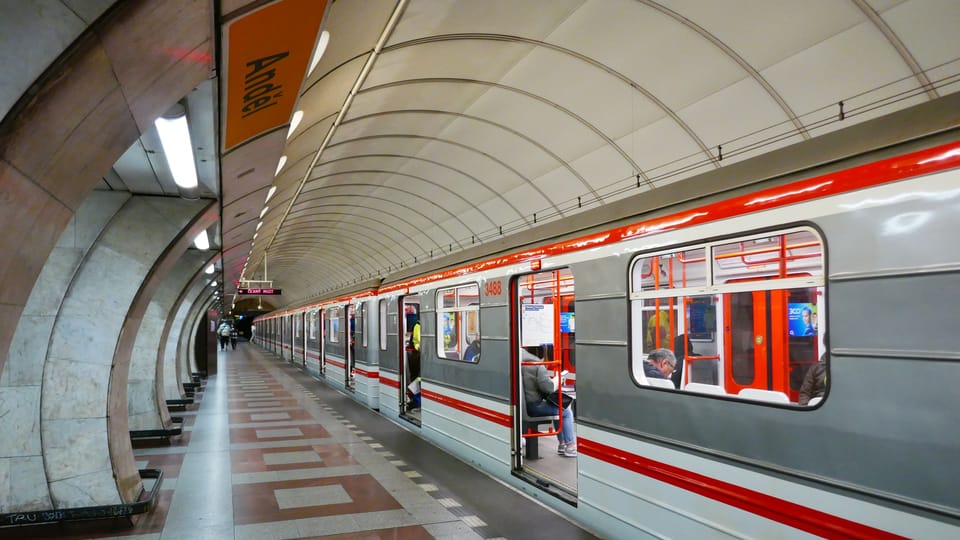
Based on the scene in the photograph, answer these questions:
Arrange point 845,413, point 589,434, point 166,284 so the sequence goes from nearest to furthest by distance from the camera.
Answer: point 845,413
point 589,434
point 166,284

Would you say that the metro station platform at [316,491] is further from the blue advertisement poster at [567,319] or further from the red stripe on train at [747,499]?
the blue advertisement poster at [567,319]

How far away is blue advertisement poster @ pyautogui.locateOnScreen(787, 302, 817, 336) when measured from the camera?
593cm

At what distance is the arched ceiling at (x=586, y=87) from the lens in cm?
667

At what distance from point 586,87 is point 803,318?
4.44m

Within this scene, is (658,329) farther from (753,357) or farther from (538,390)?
(538,390)

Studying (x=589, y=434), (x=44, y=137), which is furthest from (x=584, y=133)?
(x=44, y=137)

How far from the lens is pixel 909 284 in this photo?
301cm

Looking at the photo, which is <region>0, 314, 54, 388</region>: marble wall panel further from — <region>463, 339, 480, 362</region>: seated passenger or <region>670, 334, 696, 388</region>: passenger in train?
<region>670, 334, 696, 388</region>: passenger in train

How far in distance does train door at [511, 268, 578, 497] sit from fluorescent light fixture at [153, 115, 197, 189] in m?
3.37

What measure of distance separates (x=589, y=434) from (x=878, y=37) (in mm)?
4823

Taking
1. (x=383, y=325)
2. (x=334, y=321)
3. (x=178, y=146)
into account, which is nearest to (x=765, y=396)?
(x=178, y=146)

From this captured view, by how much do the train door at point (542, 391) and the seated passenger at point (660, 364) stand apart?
1.56 meters

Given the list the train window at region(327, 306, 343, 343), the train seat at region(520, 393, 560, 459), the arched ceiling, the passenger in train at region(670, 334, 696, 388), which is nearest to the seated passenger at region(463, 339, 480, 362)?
the train seat at region(520, 393, 560, 459)

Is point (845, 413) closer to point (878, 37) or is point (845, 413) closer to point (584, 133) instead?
point (878, 37)
